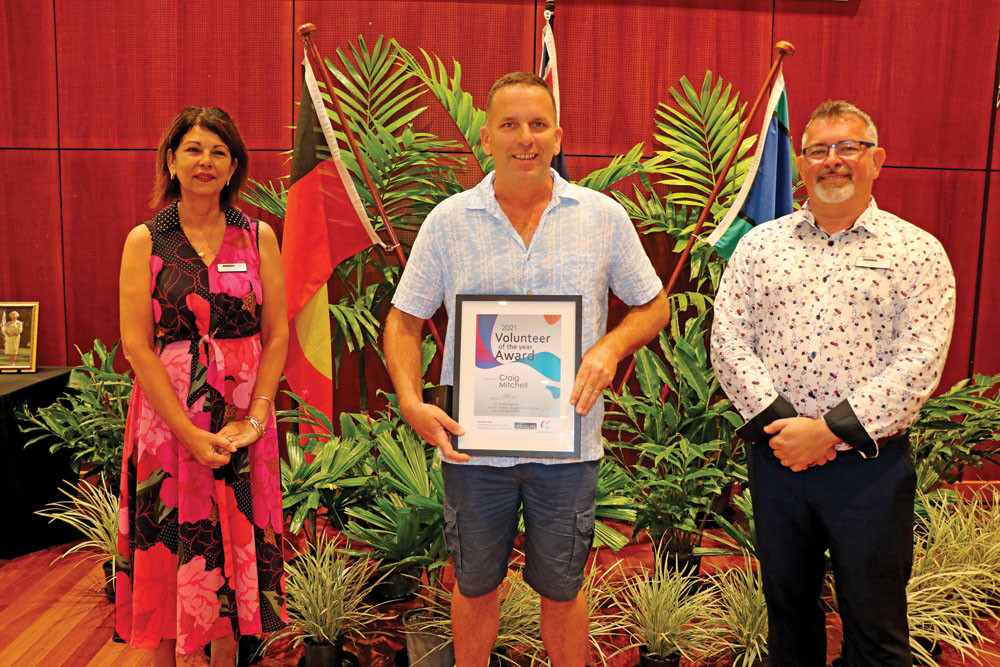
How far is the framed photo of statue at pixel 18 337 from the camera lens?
3.89 meters

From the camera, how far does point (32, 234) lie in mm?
4199

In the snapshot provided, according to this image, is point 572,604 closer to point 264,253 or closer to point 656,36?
point 264,253

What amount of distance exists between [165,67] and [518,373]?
10.9ft

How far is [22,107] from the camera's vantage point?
4.11m

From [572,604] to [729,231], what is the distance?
195 cm

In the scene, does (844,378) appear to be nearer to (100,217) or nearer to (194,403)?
(194,403)

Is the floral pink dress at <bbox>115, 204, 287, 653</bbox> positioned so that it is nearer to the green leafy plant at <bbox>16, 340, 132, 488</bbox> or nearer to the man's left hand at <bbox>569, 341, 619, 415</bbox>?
the man's left hand at <bbox>569, 341, 619, 415</bbox>

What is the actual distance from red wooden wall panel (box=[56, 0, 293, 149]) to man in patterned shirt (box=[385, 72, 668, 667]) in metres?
2.59

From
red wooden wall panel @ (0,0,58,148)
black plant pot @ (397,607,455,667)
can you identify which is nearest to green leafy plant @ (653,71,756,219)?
black plant pot @ (397,607,455,667)

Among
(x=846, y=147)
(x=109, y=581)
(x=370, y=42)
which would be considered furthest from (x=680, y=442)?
(x=370, y=42)

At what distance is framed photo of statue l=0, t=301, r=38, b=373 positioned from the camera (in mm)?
3889

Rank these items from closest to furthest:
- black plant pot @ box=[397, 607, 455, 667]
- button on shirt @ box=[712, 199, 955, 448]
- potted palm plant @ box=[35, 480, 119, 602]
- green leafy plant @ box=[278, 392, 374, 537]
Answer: button on shirt @ box=[712, 199, 955, 448]
black plant pot @ box=[397, 607, 455, 667]
green leafy plant @ box=[278, 392, 374, 537]
potted palm plant @ box=[35, 480, 119, 602]

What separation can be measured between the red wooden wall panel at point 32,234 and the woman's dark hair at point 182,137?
257 centimetres

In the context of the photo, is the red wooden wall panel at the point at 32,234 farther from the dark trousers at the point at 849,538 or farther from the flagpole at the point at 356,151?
the dark trousers at the point at 849,538
